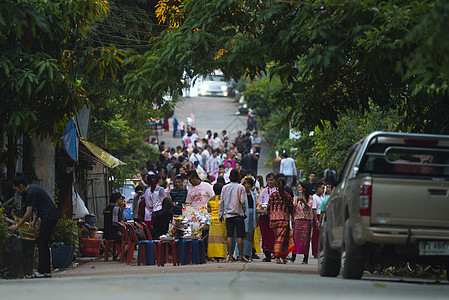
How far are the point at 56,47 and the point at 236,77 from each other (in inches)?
142

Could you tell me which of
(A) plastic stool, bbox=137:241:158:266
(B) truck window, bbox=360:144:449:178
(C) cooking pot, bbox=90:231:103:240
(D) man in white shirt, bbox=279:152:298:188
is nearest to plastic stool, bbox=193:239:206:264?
(A) plastic stool, bbox=137:241:158:266

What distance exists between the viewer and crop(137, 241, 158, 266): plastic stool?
58.9 ft

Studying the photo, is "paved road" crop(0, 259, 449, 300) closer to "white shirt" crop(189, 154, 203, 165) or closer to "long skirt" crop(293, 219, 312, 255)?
"long skirt" crop(293, 219, 312, 255)

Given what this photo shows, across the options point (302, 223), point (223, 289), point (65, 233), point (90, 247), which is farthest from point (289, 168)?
point (223, 289)

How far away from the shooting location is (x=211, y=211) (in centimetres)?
1833

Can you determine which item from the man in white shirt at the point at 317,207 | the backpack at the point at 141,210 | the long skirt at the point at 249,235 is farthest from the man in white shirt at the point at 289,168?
the long skirt at the point at 249,235

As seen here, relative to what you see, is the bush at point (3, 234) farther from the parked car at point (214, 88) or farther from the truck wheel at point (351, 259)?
the parked car at point (214, 88)

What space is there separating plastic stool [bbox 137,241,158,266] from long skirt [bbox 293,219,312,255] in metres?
3.04

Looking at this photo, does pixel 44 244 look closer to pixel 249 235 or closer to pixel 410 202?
pixel 249 235

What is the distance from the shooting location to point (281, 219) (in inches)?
713

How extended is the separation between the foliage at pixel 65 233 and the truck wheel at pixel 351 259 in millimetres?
7512

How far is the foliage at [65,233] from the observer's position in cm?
1764

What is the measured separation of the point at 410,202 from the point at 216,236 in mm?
8016

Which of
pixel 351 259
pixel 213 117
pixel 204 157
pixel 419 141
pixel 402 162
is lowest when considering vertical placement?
pixel 351 259
